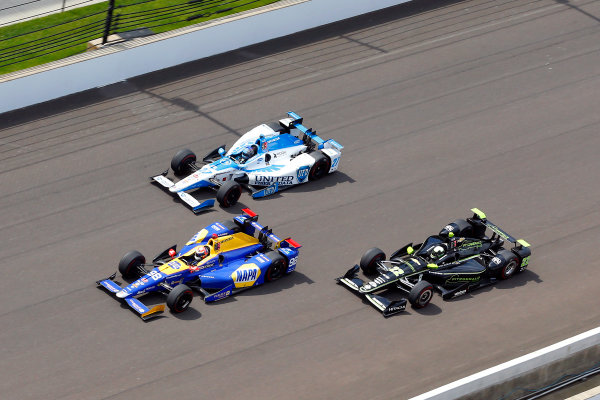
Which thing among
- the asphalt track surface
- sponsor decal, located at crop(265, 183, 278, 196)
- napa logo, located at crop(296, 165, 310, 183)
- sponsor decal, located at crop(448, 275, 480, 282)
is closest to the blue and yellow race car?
the asphalt track surface

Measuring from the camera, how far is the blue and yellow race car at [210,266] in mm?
19609

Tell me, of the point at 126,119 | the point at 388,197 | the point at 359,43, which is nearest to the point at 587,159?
the point at 388,197

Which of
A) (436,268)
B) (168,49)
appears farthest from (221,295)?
(168,49)

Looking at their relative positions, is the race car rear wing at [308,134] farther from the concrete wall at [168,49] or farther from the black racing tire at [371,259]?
the concrete wall at [168,49]

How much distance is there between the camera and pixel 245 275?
20125mm

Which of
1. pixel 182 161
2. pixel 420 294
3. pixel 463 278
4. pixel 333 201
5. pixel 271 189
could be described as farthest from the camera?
pixel 182 161

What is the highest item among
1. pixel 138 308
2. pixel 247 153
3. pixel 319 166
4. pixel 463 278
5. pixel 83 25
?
pixel 83 25

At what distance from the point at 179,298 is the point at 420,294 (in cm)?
459

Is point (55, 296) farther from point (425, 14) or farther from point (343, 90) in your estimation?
point (425, 14)

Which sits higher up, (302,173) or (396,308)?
(302,173)

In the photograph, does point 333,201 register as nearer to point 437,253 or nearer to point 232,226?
point 232,226

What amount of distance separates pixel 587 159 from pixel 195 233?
9957 mm

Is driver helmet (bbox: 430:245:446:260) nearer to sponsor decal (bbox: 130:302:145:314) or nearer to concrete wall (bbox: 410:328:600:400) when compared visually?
concrete wall (bbox: 410:328:600:400)

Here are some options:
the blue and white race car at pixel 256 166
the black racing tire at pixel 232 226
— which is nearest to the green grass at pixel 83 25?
the blue and white race car at pixel 256 166
